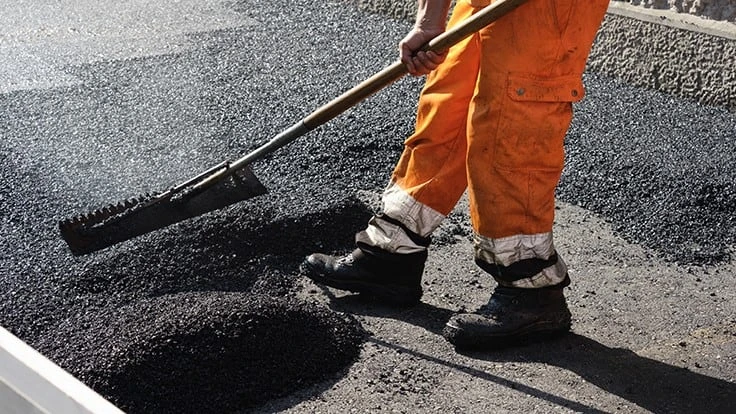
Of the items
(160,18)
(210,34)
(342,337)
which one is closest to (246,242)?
(342,337)

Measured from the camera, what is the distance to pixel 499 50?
298cm

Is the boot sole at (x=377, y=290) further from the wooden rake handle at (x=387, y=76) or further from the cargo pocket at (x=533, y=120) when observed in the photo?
the cargo pocket at (x=533, y=120)

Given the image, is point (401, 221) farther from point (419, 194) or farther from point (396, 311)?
point (396, 311)

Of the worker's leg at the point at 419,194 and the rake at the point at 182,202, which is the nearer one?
the worker's leg at the point at 419,194

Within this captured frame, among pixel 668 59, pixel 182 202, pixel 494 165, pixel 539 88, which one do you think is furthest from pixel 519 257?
pixel 668 59

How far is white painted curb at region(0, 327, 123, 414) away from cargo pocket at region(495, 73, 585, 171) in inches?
65.5

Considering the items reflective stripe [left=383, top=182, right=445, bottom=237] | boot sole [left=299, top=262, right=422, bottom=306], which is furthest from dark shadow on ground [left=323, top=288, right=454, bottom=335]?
reflective stripe [left=383, top=182, right=445, bottom=237]

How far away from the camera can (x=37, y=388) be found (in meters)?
1.59

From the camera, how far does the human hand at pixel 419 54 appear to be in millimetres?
3059

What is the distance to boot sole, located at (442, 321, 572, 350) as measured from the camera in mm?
3117

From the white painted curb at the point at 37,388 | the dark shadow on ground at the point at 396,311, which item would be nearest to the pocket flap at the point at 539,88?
the dark shadow on ground at the point at 396,311

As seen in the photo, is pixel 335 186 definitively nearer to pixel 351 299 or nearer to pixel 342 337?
pixel 351 299

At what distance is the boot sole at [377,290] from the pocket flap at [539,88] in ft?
2.52

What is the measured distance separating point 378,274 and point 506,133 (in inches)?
27.1
